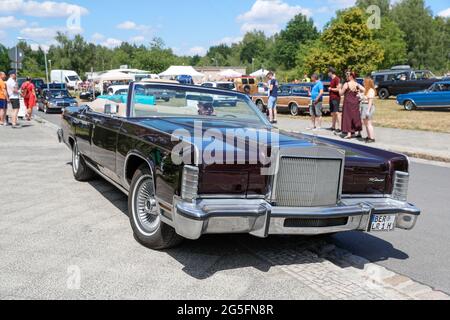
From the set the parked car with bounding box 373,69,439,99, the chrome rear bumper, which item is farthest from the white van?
the chrome rear bumper

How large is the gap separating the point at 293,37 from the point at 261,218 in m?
108

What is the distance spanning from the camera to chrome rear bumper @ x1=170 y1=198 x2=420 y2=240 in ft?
11.5

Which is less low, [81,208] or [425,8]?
[425,8]

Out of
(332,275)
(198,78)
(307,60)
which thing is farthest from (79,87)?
(332,275)

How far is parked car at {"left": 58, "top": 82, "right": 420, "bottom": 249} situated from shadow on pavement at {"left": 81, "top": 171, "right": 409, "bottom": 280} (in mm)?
312

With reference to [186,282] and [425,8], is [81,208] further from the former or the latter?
[425,8]

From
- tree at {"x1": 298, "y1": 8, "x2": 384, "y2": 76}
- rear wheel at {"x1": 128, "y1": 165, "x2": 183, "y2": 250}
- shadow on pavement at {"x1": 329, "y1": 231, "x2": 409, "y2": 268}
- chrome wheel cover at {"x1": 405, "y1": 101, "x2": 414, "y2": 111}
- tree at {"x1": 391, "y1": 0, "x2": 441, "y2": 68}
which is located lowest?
shadow on pavement at {"x1": 329, "y1": 231, "x2": 409, "y2": 268}

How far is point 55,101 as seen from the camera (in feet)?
80.4

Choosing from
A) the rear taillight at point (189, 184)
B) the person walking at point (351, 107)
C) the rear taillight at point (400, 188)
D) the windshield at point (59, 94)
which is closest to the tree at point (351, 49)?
the windshield at point (59, 94)

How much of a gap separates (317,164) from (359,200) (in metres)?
0.63

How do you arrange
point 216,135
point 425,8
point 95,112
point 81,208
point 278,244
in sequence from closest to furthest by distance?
point 216,135, point 278,244, point 81,208, point 95,112, point 425,8

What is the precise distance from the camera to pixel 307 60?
180 ft

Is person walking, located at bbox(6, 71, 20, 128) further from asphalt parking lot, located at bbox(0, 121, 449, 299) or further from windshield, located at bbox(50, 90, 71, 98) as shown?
asphalt parking lot, located at bbox(0, 121, 449, 299)

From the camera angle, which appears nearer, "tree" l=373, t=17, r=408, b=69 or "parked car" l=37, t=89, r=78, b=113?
"parked car" l=37, t=89, r=78, b=113
